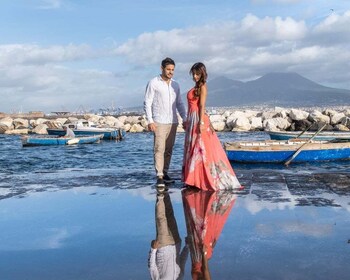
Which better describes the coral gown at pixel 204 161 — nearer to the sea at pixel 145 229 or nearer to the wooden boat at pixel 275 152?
the sea at pixel 145 229

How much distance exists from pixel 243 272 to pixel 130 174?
580 centimetres

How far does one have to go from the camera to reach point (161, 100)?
6590 millimetres

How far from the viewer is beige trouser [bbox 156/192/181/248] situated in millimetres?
3782

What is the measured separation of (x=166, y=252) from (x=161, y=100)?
348 centimetres

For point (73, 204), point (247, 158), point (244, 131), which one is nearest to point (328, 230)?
point (73, 204)

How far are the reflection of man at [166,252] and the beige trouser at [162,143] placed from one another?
1.95 metres

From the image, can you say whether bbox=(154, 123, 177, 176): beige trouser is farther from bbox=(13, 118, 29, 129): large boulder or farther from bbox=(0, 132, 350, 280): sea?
bbox=(13, 118, 29, 129): large boulder

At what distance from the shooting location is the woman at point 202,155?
6.25m

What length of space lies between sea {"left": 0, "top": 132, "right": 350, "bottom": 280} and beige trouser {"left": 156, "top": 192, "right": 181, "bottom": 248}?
0.07 m

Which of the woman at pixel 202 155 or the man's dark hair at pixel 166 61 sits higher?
the man's dark hair at pixel 166 61

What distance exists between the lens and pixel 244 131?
48.5 metres

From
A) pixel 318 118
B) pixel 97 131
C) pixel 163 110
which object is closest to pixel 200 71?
pixel 163 110

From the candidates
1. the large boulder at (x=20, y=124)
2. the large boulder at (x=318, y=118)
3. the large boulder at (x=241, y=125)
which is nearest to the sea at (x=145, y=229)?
the large boulder at (x=318, y=118)

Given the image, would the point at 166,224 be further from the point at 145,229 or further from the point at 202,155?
the point at 202,155
